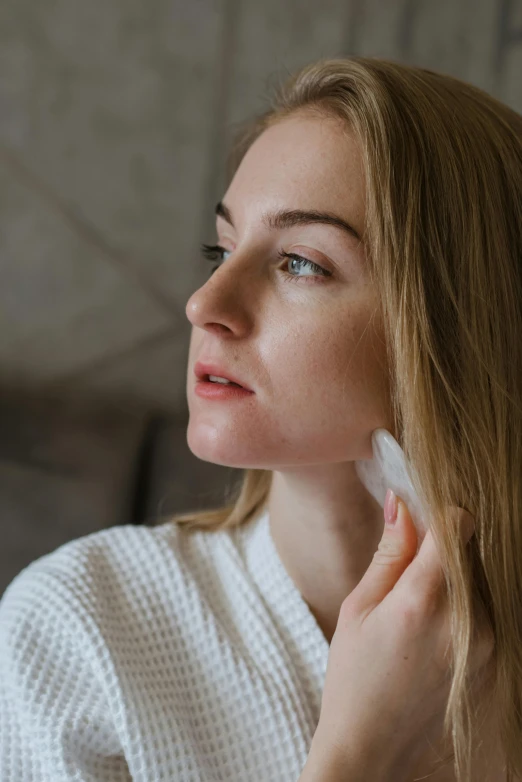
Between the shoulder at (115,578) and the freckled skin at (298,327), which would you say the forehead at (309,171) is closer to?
the freckled skin at (298,327)

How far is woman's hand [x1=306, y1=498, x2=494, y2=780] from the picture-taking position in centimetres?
75

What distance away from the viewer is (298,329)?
802 mm

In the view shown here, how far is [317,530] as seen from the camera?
943 mm

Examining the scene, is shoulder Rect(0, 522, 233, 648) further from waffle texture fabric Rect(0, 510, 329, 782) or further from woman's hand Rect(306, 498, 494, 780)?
woman's hand Rect(306, 498, 494, 780)

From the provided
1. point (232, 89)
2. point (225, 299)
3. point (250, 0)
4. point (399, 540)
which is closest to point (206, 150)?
point (232, 89)

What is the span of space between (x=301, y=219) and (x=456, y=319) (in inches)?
7.2

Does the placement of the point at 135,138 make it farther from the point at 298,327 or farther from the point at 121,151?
the point at 298,327

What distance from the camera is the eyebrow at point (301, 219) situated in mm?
805

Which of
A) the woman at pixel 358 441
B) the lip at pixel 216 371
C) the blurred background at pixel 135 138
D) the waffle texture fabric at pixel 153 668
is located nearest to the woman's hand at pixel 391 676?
the woman at pixel 358 441

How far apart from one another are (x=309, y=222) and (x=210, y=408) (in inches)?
8.0

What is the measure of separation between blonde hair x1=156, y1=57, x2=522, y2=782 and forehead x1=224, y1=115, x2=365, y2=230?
0.01m

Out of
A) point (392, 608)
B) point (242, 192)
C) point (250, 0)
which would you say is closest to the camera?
point (392, 608)

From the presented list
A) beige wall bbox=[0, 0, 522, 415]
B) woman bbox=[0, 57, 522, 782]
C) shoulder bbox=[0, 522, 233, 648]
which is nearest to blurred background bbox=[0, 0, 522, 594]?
beige wall bbox=[0, 0, 522, 415]

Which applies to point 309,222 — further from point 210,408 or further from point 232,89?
point 232,89
